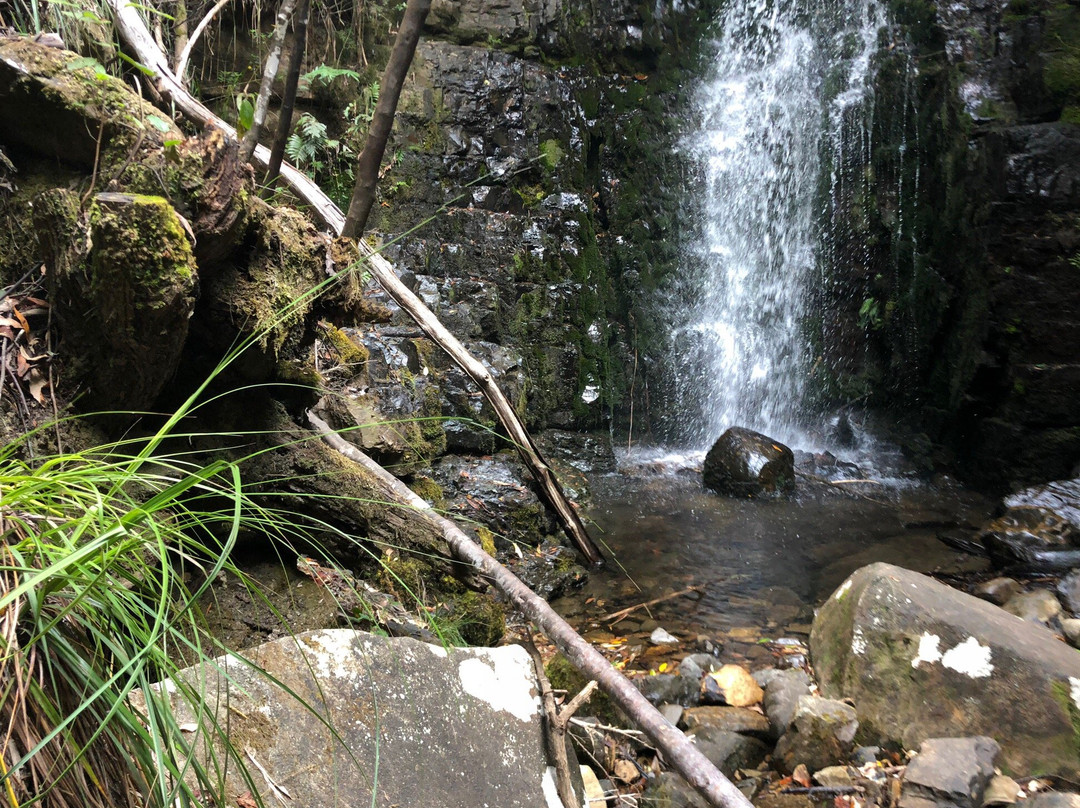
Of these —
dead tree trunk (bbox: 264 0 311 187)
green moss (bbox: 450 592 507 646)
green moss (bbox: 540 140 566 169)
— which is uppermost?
green moss (bbox: 540 140 566 169)

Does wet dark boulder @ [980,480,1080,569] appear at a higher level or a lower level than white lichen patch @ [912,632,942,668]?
lower

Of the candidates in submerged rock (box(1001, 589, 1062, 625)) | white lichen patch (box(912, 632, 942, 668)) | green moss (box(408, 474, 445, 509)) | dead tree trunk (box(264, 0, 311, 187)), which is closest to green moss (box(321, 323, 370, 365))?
green moss (box(408, 474, 445, 509))

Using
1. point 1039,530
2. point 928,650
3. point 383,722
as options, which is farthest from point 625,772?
point 1039,530

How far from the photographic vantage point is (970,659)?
110 inches

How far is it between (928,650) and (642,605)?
1.86m

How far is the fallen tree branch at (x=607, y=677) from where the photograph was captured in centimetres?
146

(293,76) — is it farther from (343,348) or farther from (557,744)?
(557,744)

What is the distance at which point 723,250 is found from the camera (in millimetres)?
9258

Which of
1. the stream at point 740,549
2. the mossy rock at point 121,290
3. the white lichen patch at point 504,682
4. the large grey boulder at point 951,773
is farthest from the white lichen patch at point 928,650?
the mossy rock at point 121,290

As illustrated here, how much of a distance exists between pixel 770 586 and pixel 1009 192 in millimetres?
4676

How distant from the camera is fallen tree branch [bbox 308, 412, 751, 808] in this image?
146 cm

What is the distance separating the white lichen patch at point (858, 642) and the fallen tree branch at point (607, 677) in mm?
1783

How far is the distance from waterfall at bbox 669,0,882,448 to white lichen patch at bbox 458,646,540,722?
728cm

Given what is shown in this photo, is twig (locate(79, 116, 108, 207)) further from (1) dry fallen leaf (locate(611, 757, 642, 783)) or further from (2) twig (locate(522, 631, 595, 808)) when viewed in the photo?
(1) dry fallen leaf (locate(611, 757, 642, 783))
